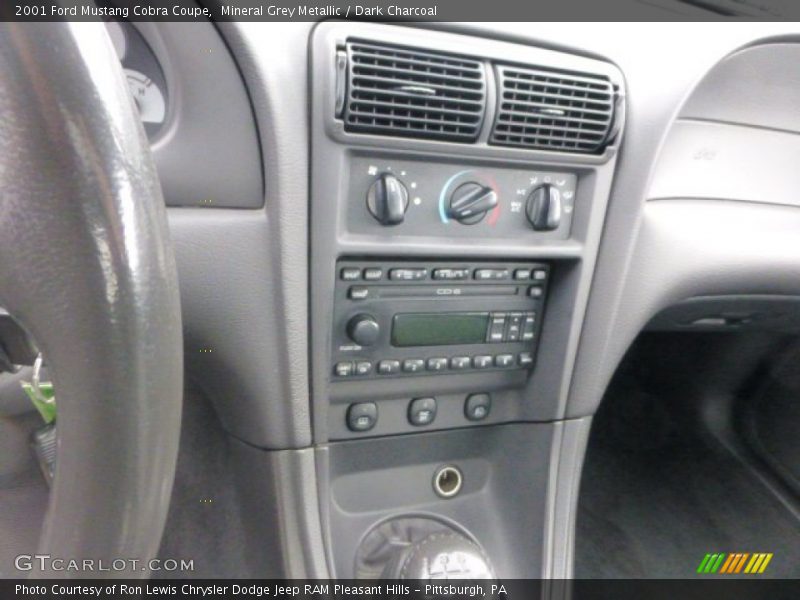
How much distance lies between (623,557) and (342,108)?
1.08 meters

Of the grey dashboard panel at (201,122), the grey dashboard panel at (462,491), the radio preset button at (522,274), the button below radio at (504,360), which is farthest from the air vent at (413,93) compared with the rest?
the grey dashboard panel at (462,491)

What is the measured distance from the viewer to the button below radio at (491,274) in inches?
35.8

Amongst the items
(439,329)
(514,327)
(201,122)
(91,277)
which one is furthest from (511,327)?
(91,277)

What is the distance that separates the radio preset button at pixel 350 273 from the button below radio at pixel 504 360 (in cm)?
25

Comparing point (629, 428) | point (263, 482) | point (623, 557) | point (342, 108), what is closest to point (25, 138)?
point (342, 108)

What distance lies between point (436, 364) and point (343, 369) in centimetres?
13

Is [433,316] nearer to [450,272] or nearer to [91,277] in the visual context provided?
[450,272]

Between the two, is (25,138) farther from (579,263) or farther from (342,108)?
(579,263)

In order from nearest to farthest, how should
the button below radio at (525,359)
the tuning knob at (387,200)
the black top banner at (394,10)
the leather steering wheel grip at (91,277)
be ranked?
1. the leather steering wheel grip at (91,277)
2. the black top banner at (394,10)
3. the tuning knob at (387,200)
4. the button below radio at (525,359)

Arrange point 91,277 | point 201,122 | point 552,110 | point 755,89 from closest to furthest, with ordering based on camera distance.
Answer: point 91,277 < point 201,122 < point 552,110 < point 755,89

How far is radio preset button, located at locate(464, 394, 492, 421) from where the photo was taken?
1.02 metres

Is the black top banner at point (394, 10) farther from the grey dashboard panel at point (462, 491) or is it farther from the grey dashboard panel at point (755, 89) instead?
the grey dashboard panel at point (462, 491)

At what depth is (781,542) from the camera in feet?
4.83

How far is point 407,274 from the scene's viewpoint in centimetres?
87
